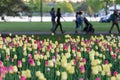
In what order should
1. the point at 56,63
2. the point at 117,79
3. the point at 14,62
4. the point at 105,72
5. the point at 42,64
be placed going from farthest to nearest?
the point at 14,62
the point at 42,64
the point at 56,63
the point at 105,72
the point at 117,79

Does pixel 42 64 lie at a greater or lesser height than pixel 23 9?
greater

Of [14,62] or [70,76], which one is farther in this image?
[14,62]

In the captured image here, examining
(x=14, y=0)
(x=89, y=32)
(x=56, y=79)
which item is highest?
(x=56, y=79)

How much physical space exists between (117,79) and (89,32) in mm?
21811

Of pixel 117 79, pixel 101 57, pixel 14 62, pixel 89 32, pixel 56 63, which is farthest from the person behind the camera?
pixel 89 32

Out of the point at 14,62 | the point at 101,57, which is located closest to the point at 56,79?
the point at 14,62

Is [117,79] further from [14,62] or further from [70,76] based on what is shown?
[14,62]

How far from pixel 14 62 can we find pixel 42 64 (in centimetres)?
79

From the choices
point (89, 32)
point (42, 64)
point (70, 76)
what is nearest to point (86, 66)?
point (42, 64)

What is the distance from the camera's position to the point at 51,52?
9.62 meters

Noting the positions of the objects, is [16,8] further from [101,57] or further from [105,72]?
[105,72]

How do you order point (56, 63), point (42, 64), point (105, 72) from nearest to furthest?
1. point (105, 72)
2. point (56, 63)
3. point (42, 64)

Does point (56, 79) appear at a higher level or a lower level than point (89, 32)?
higher

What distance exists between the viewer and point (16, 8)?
28516 mm
